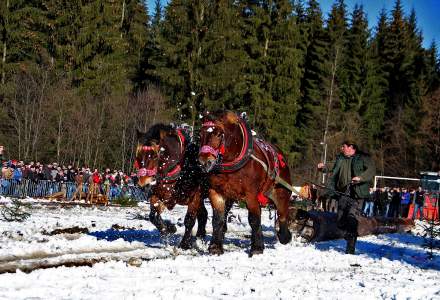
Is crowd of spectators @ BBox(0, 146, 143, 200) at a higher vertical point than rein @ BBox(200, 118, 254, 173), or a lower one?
lower

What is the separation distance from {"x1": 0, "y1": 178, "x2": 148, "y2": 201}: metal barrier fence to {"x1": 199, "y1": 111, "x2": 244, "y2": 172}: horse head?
14.3m

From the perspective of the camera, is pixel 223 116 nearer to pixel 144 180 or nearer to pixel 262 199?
pixel 144 180

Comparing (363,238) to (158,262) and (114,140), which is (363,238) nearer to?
(158,262)

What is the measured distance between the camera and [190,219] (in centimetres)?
1073

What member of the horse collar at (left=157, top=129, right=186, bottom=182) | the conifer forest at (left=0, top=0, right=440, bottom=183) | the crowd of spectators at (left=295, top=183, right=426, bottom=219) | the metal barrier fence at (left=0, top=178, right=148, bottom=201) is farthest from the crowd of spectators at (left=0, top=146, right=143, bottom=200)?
the horse collar at (left=157, top=129, right=186, bottom=182)

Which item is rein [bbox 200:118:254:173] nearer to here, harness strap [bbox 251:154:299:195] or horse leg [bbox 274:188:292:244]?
harness strap [bbox 251:154:299:195]

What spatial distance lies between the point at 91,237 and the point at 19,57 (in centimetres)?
3036

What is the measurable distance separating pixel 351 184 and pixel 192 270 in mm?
4768

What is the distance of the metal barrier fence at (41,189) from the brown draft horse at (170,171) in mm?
13291

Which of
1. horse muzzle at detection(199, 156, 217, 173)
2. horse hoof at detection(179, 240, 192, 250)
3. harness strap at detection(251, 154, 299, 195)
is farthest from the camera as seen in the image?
horse hoof at detection(179, 240, 192, 250)

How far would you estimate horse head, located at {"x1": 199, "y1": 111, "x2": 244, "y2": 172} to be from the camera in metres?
9.25

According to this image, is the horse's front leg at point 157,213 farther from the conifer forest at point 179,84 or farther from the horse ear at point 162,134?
the conifer forest at point 179,84

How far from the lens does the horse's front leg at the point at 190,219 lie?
10.7 metres

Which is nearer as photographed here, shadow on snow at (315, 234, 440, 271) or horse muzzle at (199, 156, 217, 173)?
horse muzzle at (199, 156, 217, 173)
